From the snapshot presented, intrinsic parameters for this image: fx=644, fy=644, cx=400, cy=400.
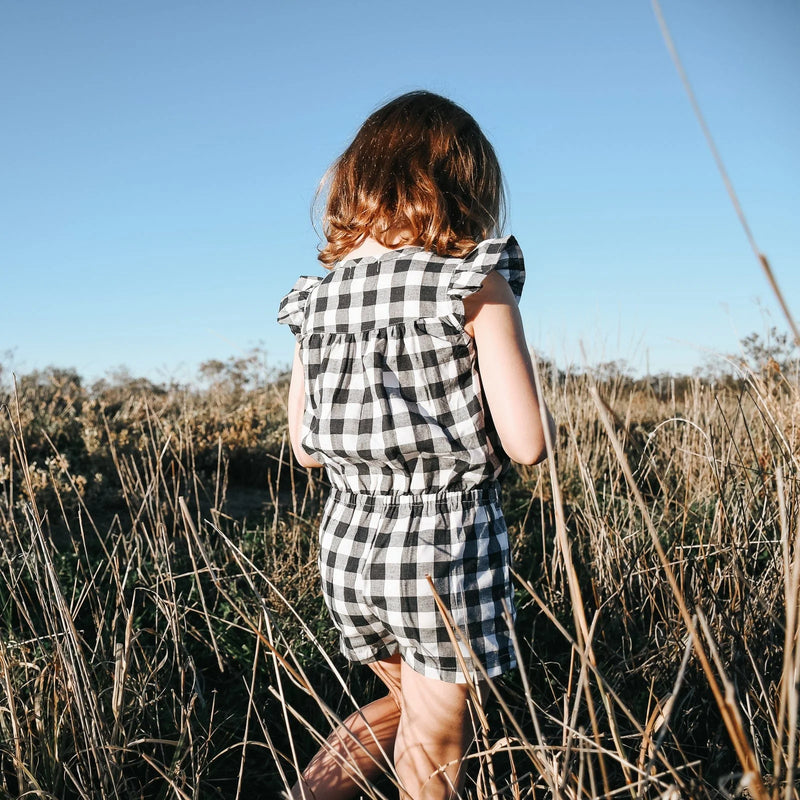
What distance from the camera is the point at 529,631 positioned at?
208cm

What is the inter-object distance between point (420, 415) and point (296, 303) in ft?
1.38

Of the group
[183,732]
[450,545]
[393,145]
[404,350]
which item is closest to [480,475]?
[450,545]

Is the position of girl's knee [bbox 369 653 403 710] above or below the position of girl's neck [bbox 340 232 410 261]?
below

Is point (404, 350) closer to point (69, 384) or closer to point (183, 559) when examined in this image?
point (183, 559)

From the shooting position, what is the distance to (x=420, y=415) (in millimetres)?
1151

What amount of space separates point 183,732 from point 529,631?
1.15 metres

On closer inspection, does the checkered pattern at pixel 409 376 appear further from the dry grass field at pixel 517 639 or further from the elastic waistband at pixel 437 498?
the dry grass field at pixel 517 639

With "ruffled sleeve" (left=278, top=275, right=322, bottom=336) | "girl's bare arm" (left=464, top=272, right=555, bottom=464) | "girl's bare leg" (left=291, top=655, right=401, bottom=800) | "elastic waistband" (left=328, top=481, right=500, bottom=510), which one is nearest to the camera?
"girl's bare arm" (left=464, top=272, right=555, bottom=464)

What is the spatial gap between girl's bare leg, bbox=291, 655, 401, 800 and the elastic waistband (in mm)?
360

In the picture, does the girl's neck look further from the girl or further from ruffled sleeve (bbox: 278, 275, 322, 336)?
ruffled sleeve (bbox: 278, 275, 322, 336)

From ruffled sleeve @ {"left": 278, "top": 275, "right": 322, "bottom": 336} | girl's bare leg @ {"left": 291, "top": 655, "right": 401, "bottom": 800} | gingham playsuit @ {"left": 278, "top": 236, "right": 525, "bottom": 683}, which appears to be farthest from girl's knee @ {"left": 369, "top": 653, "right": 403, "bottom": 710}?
ruffled sleeve @ {"left": 278, "top": 275, "right": 322, "bottom": 336}

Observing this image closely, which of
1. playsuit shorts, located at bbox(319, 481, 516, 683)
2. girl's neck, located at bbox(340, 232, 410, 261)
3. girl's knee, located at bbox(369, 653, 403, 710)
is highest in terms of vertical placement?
girl's neck, located at bbox(340, 232, 410, 261)

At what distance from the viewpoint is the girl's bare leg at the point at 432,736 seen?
113cm

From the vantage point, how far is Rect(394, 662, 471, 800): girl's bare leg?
1.13 metres
